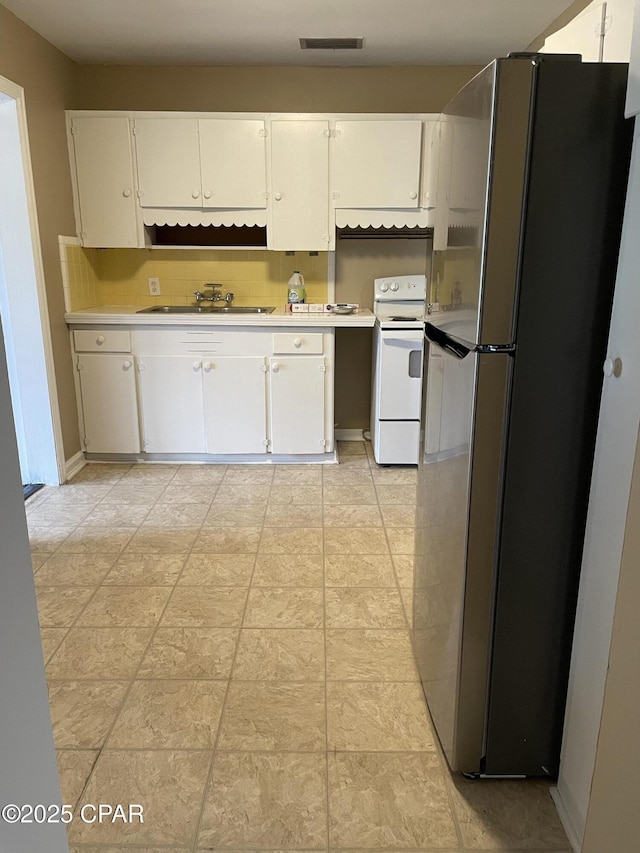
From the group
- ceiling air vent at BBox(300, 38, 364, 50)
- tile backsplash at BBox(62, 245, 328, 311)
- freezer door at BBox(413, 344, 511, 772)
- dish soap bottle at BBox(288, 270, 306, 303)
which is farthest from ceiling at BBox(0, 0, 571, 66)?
freezer door at BBox(413, 344, 511, 772)

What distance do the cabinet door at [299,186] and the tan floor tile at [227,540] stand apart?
1.90 metres

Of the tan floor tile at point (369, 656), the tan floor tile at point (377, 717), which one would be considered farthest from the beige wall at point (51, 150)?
the tan floor tile at point (377, 717)

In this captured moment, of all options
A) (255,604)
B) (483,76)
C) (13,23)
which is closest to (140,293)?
(13,23)

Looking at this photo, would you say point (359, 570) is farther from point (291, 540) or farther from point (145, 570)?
point (145, 570)

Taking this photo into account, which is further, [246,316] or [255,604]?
[246,316]

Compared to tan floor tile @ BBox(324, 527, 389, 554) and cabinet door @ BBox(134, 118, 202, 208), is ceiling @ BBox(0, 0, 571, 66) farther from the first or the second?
tan floor tile @ BBox(324, 527, 389, 554)

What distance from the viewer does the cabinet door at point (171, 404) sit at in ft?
12.8

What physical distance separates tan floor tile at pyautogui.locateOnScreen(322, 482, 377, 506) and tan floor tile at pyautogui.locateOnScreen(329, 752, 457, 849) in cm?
182

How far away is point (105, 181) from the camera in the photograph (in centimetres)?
388

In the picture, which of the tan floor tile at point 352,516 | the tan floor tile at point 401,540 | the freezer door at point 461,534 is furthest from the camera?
the tan floor tile at point 352,516

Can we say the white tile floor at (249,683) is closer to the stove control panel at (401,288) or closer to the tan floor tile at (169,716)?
the tan floor tile at (169,716)

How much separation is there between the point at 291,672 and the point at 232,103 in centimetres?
358

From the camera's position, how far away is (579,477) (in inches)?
55.3

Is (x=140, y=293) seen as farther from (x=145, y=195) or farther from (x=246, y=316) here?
(x=246, y=316)
